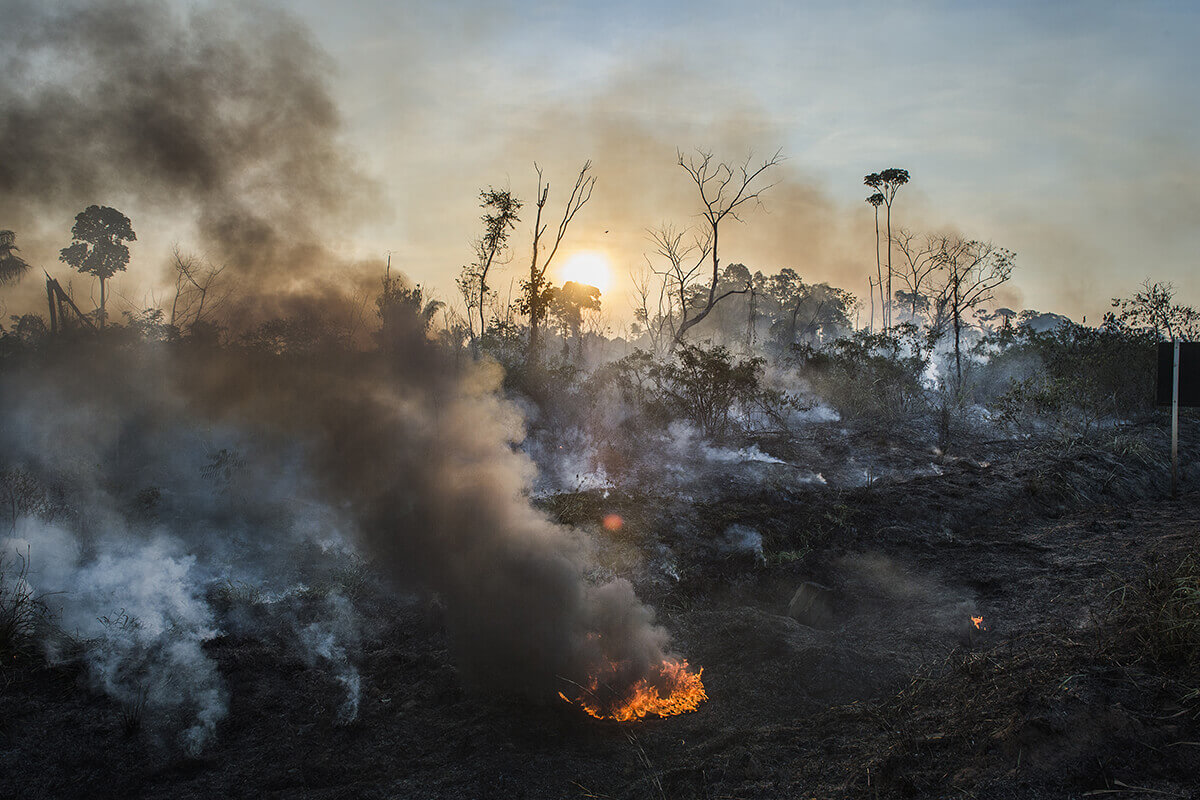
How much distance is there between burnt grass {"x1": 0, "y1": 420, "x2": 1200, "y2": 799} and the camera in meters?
3.32

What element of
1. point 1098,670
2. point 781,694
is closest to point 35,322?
point 781,694

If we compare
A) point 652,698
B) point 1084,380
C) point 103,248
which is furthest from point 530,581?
point 103,248

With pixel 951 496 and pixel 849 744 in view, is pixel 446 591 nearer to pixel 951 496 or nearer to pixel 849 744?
pixel 849 744

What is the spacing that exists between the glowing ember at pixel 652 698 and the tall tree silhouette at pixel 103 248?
24.0 m

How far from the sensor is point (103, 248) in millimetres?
23734

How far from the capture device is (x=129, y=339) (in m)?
11.4

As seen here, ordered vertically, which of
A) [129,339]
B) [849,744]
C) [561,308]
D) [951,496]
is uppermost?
[561,308]

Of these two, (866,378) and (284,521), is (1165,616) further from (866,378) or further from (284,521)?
(866,378)

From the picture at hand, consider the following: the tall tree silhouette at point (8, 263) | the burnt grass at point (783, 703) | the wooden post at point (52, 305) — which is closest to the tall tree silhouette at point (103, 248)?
the tall tree silhouette at point (8, 263)

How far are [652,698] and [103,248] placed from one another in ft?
96.2

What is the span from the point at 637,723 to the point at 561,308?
105ft

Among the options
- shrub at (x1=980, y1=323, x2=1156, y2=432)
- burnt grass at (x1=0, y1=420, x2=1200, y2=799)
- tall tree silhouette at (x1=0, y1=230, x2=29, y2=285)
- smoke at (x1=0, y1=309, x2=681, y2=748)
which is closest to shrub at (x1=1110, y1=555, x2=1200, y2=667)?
burnt grass at (x1=0, y1=420, x2=1200, y2=799)

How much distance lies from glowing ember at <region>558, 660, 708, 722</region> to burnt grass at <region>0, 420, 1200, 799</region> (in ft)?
0.51

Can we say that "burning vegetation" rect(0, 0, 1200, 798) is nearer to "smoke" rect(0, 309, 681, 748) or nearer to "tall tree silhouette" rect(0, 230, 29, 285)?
"smoke" rect(0, 309, 681, 748)
